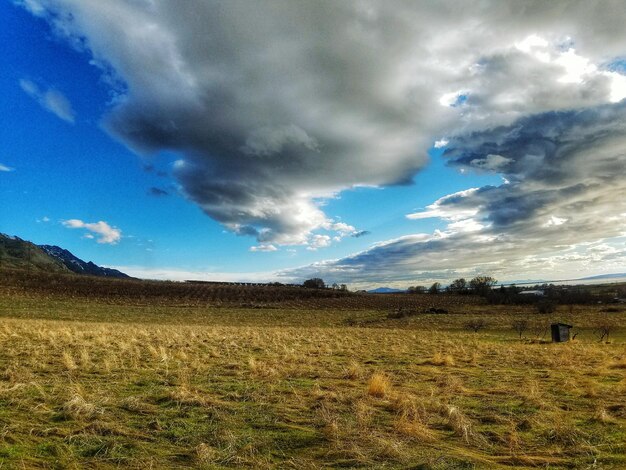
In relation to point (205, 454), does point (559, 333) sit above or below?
below

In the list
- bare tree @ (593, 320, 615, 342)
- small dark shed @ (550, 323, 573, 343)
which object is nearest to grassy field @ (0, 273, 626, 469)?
small dark shed @ (550, 323, 573, 343)

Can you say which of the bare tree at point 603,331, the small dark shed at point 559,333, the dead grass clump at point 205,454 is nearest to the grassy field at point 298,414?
the dead grass clump at point 205,454

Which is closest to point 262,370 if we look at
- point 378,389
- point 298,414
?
point 378,389

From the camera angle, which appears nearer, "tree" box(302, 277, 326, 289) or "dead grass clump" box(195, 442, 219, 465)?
"dead grass clump" box(195, 442, 219, 465)

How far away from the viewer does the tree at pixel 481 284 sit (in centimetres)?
11894

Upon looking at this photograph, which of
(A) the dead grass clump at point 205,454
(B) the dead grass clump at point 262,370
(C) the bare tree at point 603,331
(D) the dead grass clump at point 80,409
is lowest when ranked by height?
(C) the bare tree at point 603,331

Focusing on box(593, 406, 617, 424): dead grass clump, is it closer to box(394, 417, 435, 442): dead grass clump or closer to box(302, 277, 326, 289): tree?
box(394, 417, 435, 442): dead grass clump

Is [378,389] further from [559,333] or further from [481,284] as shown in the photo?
[481,284]

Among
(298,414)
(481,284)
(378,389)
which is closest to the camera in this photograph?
(298,414)

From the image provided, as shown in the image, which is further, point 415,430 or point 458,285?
point 458,285

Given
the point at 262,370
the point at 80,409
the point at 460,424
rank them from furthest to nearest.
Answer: the point at 262,370 → the point at 80,409 → the point at 460,424

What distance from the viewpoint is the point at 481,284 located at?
124812mm

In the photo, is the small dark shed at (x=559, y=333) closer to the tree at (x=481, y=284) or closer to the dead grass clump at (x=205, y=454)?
the dead grass clump at (x=205, y=454)

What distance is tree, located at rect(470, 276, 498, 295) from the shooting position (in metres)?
119
